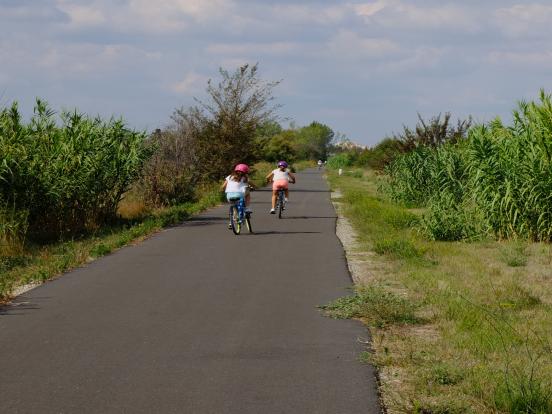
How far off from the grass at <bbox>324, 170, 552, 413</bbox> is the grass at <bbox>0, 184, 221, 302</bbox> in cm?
467

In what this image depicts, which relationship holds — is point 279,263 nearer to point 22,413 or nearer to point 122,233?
point 122,233

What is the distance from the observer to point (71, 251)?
622 inches

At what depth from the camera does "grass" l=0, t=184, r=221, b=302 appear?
1266 centimetres

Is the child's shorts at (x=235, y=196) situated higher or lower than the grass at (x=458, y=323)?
higher

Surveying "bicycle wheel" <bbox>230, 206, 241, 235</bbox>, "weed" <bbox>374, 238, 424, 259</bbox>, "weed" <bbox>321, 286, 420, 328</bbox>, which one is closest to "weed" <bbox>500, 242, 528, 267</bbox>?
"weed" <bbox>374, 238, 424, 259</bbox>

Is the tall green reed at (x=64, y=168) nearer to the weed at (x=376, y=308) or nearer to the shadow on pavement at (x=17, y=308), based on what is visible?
the shadow on pavement at (x=17, y=308)

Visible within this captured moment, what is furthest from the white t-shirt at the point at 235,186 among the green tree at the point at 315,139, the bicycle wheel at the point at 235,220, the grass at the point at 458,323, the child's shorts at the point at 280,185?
the green tree at the point at 315,139

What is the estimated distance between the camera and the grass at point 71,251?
12664 mm

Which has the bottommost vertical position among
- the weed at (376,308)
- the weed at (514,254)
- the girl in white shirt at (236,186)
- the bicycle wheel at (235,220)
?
the weed at (514,254)

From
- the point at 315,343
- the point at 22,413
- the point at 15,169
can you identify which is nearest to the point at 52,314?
the point at 315,343

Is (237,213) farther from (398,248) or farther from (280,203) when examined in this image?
(398,248)

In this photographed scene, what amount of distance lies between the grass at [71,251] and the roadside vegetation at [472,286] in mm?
4681

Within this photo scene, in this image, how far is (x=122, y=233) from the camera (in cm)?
1905

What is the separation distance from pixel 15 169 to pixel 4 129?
3.35 ft
